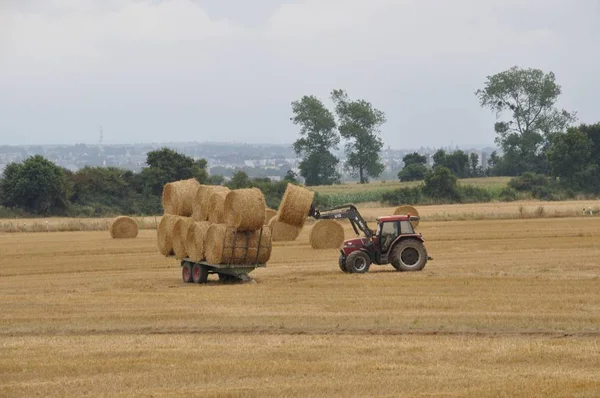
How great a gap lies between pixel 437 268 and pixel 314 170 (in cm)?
8457

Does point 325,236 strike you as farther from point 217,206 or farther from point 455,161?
point 455,161

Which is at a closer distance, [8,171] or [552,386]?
[552,386]

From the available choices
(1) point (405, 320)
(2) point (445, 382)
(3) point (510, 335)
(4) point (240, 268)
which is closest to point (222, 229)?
(4) point (240, 268)

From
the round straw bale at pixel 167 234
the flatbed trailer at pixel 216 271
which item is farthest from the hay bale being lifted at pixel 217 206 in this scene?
the round straw bale at pixel 167 234

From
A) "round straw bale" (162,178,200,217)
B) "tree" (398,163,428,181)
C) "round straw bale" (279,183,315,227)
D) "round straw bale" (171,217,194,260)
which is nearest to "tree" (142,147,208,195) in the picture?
"tree" (398,163,428,181)

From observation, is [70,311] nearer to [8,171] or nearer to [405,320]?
[405,320]

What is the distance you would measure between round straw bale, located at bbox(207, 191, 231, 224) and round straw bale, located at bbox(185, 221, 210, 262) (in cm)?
22

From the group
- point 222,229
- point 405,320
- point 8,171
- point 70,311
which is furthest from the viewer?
point 8,171

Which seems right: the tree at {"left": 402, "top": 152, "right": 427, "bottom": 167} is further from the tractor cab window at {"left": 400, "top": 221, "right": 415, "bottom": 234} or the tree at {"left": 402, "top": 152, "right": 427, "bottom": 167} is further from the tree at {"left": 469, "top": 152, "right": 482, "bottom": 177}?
the tractor cab window at {"left": 400, "top": 221, "right": 415, "bottom": 234}

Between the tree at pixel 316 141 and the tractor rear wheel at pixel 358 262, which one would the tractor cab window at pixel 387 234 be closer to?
the tractor rear wheel at pixel 358 262

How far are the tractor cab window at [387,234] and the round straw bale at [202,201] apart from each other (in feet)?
13.2

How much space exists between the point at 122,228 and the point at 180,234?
19761 millimetres

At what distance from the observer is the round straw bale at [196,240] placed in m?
26.0

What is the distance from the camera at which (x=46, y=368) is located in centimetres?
1420
